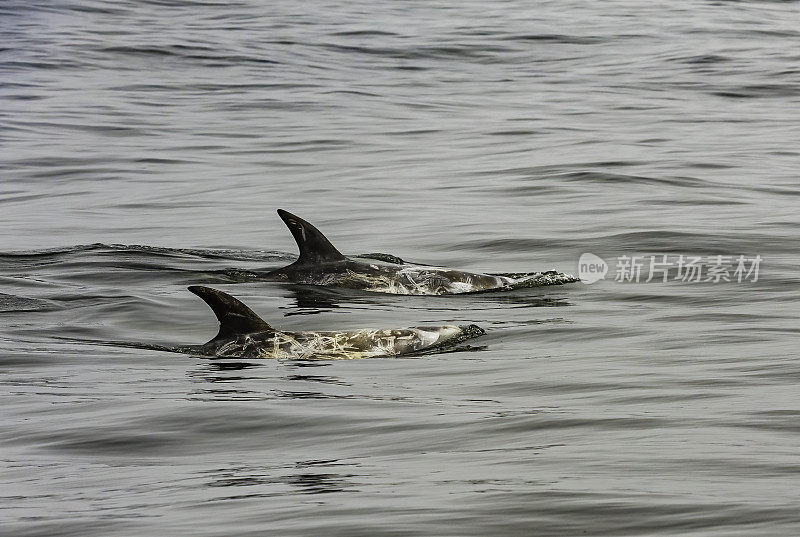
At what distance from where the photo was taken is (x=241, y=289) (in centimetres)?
1233

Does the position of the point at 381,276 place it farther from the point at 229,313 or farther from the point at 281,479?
the point at 281,479

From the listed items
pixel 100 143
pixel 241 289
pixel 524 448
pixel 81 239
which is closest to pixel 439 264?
pixel 241 289

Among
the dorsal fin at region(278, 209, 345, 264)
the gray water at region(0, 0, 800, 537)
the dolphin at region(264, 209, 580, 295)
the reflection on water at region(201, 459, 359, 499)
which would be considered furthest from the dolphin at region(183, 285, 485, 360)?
the reflection on water at region(201, 459, 359, 499)

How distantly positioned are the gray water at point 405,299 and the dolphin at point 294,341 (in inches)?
11.4

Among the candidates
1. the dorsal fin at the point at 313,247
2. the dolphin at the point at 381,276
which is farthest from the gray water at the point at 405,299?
the dorsal fin at the point at 313,247

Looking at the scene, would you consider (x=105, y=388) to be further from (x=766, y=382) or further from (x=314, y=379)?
(x=766, y=382)

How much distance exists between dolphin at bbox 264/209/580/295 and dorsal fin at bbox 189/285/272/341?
8.93 ft

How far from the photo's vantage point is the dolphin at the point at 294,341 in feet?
30.3

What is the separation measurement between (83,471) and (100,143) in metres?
18.4

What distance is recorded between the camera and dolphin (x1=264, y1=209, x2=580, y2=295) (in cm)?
1212

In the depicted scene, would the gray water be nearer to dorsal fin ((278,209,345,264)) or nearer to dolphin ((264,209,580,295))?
dolphin ((264,209,580,295))

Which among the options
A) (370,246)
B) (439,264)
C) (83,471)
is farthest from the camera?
(370,246)

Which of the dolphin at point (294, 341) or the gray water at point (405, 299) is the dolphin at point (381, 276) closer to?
the gray water at point (405, 299)

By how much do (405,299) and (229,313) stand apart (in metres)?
2.94
